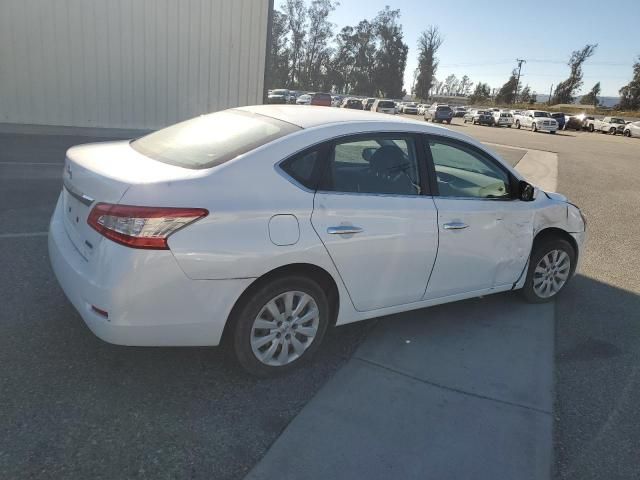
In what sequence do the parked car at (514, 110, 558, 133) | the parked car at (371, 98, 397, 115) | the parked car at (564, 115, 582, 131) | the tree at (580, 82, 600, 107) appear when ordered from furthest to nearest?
the tree at (580, 82, 600, 107), the parked car at (564, 115, 582, 131), the parked car at (371, 98, 397, 115), the parked car at (514, 110, 558, 133)

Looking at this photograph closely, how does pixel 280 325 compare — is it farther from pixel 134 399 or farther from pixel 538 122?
pixel 538 122

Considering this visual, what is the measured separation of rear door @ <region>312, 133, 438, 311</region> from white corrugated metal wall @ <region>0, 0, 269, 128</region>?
12.4 m

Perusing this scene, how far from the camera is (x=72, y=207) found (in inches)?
124

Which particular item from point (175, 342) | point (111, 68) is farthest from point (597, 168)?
point (175, 342)

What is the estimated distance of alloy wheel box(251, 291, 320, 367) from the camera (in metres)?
3.06

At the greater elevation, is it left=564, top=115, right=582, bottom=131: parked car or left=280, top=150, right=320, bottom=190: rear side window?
left=280, top=150, right=320, bottom=190: rear side window

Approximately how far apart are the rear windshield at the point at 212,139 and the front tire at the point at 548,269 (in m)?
2.51

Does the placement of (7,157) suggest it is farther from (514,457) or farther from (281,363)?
(514,457)

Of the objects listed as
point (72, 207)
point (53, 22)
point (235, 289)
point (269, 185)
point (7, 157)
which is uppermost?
point (53, 22)

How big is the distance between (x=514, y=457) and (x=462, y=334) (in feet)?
4.52

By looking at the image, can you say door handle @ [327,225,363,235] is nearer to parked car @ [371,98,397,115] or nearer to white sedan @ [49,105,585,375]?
white sedan @ [49,105,585,375]

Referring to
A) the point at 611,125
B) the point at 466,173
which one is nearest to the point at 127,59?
the point at 466,173

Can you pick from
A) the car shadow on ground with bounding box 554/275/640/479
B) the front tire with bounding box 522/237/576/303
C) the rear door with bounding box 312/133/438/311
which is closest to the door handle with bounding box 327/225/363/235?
the rear door with bounding box 312/133/438/311

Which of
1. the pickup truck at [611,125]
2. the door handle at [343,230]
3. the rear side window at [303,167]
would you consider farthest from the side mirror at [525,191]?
the pickup truck at [611,125]
